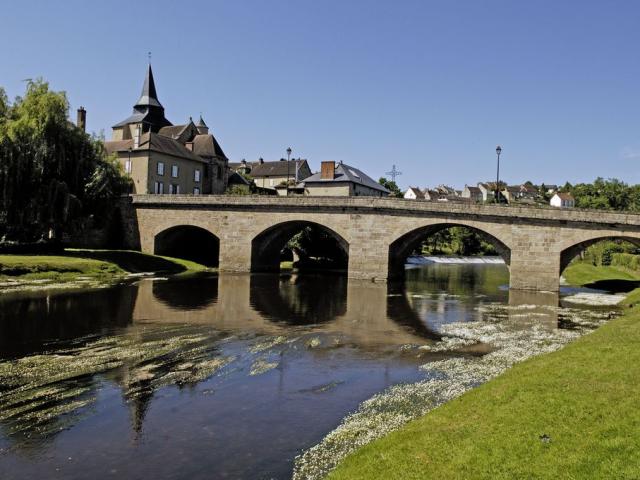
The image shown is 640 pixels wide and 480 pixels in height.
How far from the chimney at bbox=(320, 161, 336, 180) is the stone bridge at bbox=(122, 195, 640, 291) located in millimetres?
19021

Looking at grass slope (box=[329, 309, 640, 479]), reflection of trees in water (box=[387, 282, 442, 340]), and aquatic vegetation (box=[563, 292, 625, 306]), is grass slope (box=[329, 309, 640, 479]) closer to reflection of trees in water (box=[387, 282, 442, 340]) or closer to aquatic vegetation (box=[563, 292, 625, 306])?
reflection of trees in water (box=[387, 282, 442, 340])

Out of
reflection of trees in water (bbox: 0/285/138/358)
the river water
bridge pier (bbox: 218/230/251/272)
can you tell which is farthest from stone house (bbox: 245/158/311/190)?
reflection of trees in water (bbox: 0/285/138/358)

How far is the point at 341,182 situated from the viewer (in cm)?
7994

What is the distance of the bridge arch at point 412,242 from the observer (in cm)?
4778

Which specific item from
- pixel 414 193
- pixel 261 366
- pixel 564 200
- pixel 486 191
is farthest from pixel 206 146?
pixel 486 191

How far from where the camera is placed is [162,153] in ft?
246

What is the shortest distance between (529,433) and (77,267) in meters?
44.3

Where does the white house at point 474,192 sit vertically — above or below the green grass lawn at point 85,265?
above

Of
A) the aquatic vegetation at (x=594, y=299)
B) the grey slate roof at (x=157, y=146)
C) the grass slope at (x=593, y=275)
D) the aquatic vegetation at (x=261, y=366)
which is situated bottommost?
the aquatic vegetation at (x=261, y=366)

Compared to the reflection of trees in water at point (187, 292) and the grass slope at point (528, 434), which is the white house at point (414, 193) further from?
the grass slope at point (528, 434)

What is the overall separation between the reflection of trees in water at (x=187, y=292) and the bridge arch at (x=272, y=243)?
822 cm

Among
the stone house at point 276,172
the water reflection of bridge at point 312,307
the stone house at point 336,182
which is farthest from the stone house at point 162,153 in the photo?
the water reflection of bridge at point 312,307

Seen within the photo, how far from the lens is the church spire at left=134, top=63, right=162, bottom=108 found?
8938 centimetres

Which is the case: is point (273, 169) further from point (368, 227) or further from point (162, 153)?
point (368, 227)
